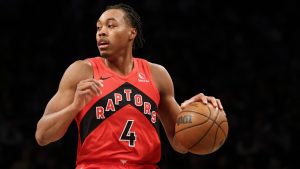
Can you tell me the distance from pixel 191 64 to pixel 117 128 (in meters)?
5.17

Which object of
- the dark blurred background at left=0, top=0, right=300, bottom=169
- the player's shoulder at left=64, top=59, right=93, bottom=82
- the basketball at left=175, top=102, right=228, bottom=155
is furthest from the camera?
the dark blurred background at left=0, top=0, right=300, bottom=169

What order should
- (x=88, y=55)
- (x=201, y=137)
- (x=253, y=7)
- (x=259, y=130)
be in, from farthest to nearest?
(x=253, y=7) < (x=88, y=55) < (x=259, y=130) < (x=201, y=137)

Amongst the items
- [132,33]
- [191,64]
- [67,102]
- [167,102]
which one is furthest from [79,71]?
[191,64]

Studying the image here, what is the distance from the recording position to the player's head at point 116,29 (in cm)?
422

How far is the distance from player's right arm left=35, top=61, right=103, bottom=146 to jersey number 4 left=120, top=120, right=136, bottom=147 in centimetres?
40

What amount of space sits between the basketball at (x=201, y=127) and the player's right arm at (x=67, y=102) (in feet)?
2.20

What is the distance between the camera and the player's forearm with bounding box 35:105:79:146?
3.80 meters

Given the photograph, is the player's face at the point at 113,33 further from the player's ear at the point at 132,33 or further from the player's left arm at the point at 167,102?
the player's left arm at the point at 167,102

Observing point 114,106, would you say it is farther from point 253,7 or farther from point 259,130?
point 253,7

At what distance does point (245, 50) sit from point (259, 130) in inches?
58.2

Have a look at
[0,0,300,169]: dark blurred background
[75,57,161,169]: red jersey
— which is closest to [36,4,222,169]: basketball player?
[75,57,161,169]: red jersey

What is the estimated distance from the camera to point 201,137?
3961 millimetres

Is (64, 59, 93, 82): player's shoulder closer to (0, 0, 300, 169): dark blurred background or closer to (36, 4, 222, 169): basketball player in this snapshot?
(36, 4, 222, 169): basketball player

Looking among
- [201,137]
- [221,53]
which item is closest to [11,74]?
[221,53]
